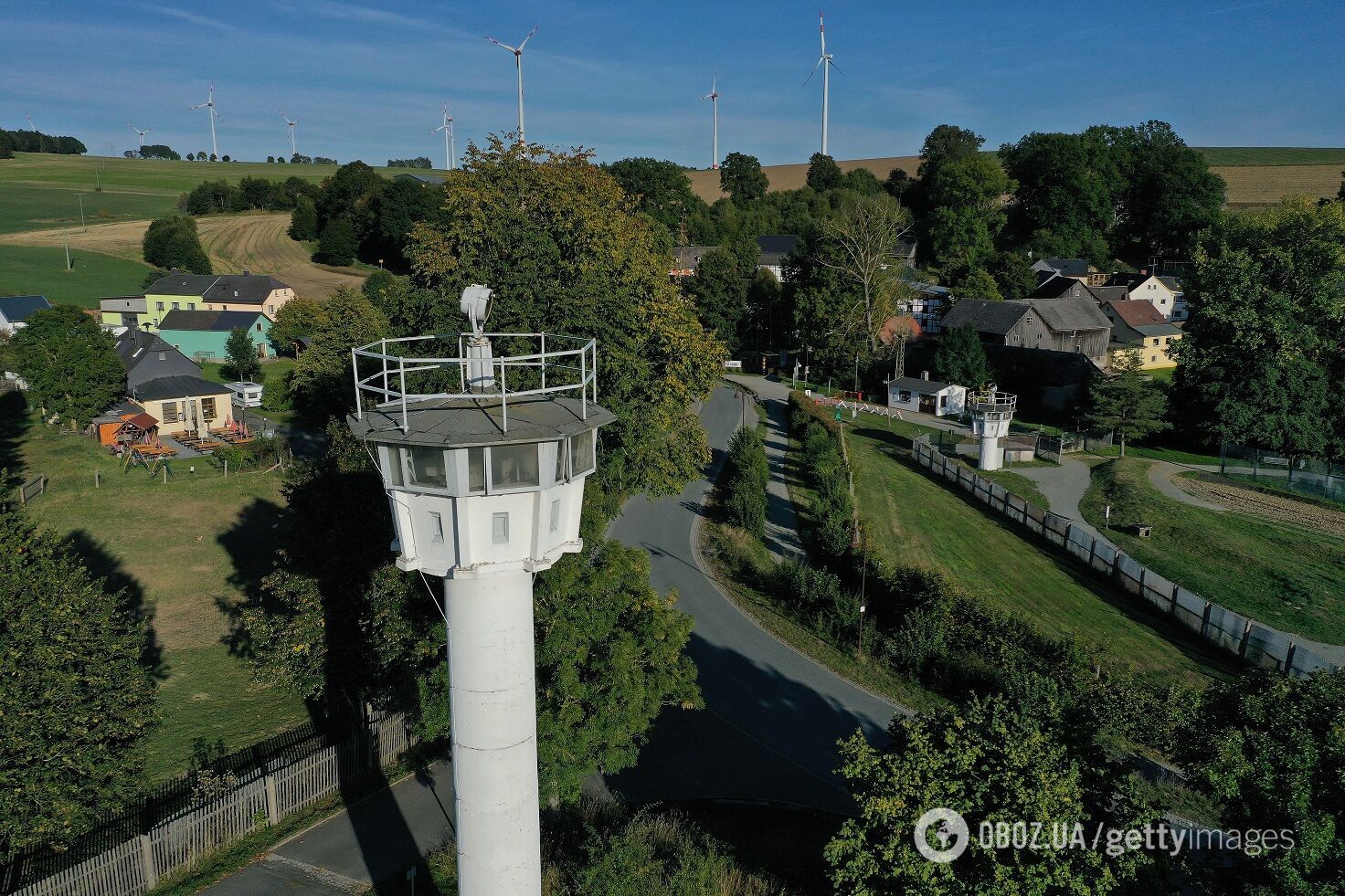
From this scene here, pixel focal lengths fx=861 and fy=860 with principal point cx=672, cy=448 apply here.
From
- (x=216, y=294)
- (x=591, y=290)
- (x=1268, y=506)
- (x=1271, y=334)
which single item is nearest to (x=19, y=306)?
(x=216, y=294)

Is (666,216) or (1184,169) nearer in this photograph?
(666,216)

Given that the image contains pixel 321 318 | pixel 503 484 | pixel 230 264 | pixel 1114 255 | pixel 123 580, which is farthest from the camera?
pixel 1114 255

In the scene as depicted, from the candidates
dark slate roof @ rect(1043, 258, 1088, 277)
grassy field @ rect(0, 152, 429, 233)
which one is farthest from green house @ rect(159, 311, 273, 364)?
dark slate roof @ rect(1043, 258, 1088, 277)

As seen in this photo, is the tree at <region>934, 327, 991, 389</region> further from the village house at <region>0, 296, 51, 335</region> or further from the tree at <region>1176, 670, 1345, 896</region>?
the village house at <region>0, 296, 51, 335</region>

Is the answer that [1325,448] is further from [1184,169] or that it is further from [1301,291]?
[1184,169]

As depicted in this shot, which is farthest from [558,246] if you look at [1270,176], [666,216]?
[1270,176]

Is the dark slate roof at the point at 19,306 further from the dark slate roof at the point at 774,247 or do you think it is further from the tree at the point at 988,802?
the tree at the point at 988,802
